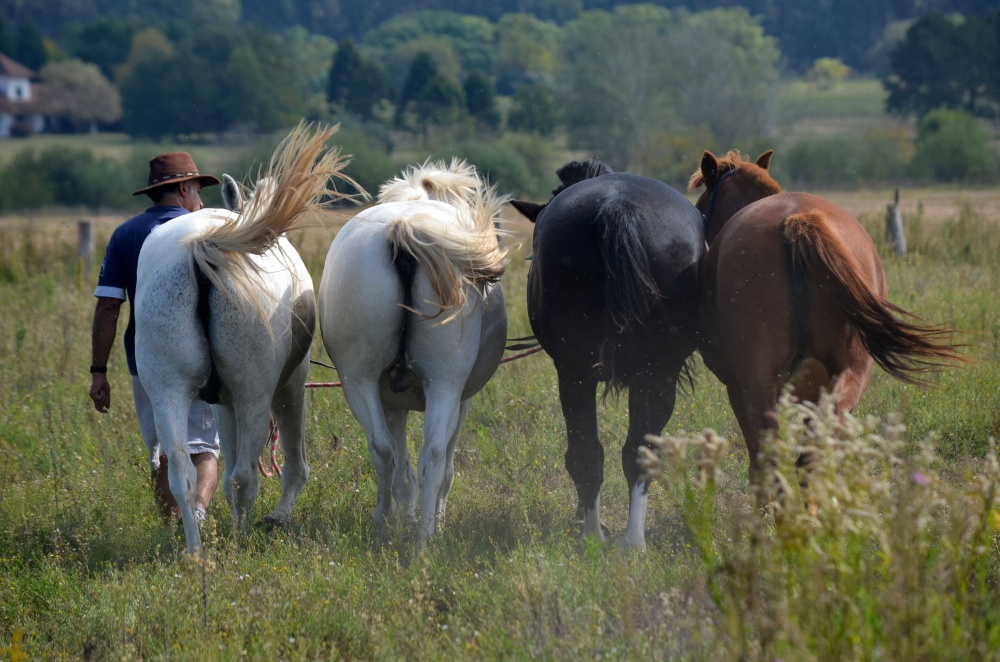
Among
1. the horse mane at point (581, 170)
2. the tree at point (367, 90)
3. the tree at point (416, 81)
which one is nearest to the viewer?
the horse mane at point (581, 170)

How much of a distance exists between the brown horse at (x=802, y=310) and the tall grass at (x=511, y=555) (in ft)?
1.05

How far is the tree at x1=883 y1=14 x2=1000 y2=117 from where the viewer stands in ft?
211

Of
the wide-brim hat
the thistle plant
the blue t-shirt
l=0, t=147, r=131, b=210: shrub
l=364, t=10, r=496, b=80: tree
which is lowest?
l=0, t=147, r=131, b=210: shrub

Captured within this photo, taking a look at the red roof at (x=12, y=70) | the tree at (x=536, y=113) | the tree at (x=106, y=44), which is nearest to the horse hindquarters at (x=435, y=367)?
the tree at (x=536, y=113)

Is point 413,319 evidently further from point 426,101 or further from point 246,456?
point 426,101

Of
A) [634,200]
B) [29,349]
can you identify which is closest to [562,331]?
[634,200]

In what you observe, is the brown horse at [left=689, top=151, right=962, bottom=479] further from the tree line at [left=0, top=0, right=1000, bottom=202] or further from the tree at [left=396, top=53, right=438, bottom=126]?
the tree at [left=396, top=53, right=438, bottom=126]

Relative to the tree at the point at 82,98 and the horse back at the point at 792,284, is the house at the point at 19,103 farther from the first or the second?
the horse back at the point at 792,284

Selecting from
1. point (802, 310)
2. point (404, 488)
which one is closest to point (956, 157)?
point (802, 310)

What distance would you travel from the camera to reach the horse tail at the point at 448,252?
456 cm

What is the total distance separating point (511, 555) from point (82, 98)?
7236 cm

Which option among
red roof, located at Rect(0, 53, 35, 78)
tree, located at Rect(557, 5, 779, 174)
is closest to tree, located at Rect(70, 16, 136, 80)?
red roof, located at Rect(0, 53, 35, 78)

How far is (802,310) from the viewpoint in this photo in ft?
14.8

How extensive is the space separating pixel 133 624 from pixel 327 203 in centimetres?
202
